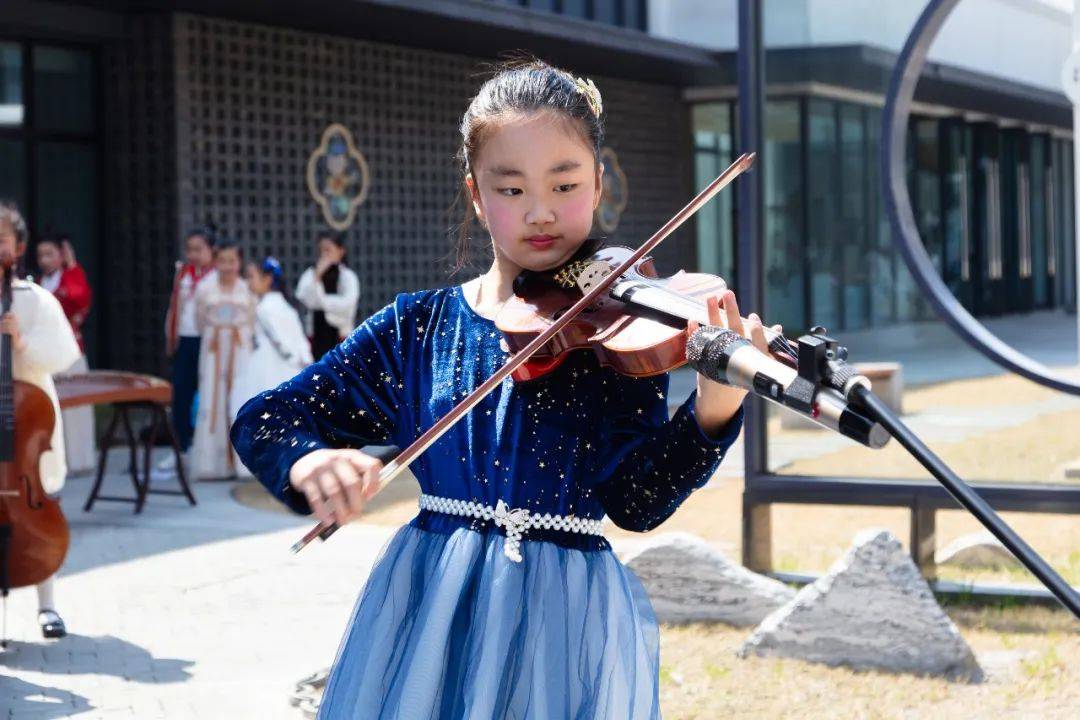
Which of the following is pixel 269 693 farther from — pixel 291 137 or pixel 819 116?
pixel 291 137

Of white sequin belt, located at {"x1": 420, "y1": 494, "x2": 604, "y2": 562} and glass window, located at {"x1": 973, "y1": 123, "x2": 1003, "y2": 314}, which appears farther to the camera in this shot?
glass window, located at {"x1": 973, "y1": 123, "x2": 1003, "y2": 314}

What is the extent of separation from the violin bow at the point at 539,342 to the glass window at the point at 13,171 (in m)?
11.9

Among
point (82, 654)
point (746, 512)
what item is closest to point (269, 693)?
point (82, 654)

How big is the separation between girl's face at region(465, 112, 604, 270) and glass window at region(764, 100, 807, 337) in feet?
12.6

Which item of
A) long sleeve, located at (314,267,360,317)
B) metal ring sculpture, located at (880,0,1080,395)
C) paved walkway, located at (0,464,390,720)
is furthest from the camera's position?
long sleeve, located at (314,267,360,317)

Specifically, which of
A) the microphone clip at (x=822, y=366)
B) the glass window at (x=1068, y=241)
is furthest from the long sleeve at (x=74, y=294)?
the glass window at (x=1068, y=241)

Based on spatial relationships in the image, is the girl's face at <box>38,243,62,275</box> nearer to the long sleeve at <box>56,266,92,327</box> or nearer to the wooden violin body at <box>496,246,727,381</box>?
the long sleeve at <box>56,266,92,327</box>

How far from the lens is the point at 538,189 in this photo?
231 centimetres

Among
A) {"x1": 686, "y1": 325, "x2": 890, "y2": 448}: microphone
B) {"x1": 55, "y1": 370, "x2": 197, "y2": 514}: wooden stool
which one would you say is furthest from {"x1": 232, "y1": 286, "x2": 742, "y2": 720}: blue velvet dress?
{"x1": 55, "y1": 370, "x2": 197, "y2": 514}: wooden stool

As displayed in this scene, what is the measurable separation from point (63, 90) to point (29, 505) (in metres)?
8.74

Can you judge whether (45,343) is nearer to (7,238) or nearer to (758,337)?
(7,238)

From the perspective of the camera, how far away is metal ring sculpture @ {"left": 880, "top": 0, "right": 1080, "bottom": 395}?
5.71 meters

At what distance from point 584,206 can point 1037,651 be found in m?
3.56

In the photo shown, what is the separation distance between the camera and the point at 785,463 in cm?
636
